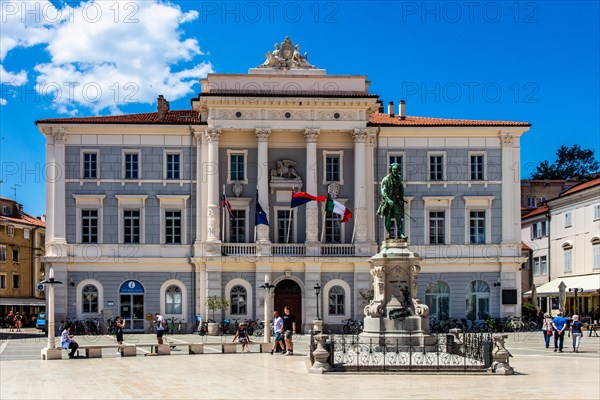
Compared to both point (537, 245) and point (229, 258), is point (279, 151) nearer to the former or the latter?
point (229, 258)

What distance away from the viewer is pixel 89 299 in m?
56.6

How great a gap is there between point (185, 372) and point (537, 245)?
172ft

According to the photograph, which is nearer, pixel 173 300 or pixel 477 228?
pixel 173 300

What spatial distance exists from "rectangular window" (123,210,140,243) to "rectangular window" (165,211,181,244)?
1727mm

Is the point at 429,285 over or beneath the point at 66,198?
beneath

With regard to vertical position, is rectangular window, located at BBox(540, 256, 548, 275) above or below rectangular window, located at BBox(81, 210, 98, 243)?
below

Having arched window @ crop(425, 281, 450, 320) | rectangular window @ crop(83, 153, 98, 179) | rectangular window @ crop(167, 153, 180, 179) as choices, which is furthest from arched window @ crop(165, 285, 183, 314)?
arched window @ crop(425, 281, 450, 320)

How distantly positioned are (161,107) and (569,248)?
102 ft

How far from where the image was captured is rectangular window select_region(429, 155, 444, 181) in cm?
5875

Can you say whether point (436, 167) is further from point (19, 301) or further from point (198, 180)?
point (19, 301)

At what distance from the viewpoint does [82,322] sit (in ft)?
182

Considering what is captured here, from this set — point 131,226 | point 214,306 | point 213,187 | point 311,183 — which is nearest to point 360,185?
point 311,183

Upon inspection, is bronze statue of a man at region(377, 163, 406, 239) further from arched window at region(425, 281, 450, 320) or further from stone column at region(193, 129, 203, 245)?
arched window at region(425, 281, 450, 320)

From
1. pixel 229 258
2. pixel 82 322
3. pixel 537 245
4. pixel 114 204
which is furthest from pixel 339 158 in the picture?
pixel 537 245
